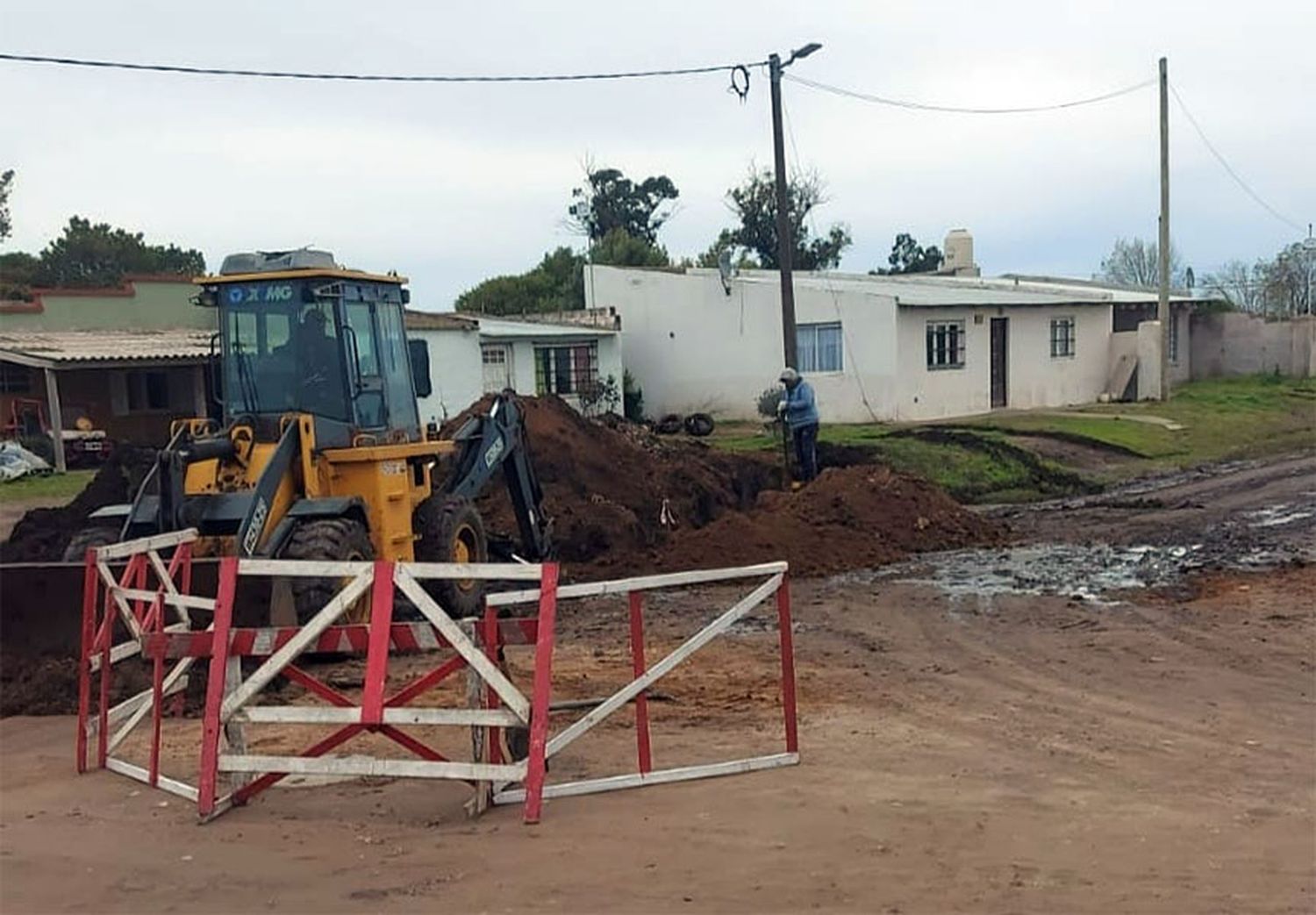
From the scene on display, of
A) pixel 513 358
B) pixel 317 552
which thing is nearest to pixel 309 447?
pixel 317 552

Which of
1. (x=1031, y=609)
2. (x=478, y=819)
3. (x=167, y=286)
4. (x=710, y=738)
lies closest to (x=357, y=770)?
(x=478, y=819)

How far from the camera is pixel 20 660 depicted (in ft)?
33.6

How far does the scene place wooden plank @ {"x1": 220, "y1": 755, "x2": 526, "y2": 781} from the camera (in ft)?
22.3

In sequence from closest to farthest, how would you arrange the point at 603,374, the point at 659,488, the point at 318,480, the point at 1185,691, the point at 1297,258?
the point at 1185,691 < the point at 318,480 < the point at 659,488 < the point at 603,374 < the point at 1297,258

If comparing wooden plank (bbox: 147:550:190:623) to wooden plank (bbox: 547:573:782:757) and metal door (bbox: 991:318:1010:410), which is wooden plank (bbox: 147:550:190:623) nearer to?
wooden plank (bbox: 547:573:782:757)

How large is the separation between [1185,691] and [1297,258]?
65.2 metres

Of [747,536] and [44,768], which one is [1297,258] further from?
[44,768]

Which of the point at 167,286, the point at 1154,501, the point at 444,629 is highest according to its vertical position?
the point at 167,286

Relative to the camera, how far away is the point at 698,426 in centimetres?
3328

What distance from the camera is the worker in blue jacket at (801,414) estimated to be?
69.3 ft

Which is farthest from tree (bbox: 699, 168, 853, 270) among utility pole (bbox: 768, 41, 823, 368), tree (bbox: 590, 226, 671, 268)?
utility pole (bbox: 768, 41, 823, 368)

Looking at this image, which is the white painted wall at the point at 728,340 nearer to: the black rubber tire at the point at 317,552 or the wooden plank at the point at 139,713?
the black rubber tire at the point at 317,552

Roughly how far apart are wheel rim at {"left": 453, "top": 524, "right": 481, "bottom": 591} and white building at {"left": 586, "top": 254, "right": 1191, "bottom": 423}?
2175 centimetres

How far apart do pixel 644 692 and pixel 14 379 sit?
28.8 meters
